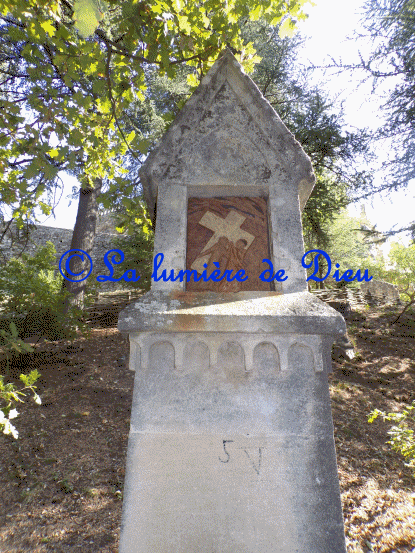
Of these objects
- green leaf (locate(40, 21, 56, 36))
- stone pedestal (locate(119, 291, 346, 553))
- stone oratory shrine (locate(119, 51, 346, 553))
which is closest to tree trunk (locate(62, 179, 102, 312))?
green leaf (locate(40, 21, 56, 36))

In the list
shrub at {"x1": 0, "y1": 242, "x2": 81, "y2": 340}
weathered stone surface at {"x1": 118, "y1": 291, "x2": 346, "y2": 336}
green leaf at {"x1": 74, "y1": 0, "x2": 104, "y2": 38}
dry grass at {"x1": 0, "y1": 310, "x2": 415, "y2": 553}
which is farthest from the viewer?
shrub at {"x1": 0, "y1": 242, "x2": 81, "y2": 340}

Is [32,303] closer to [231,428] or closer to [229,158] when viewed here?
[229,158]

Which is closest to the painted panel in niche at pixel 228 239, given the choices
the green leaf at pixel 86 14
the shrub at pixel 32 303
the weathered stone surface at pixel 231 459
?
the weathered stone surface at pixel 231 459

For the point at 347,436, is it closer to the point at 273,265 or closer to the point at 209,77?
the point at 273,265

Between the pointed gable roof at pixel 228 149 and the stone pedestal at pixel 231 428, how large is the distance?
2.50ft

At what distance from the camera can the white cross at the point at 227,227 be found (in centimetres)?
221

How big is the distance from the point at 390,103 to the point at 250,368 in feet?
29.7

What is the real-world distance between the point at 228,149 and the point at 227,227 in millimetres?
518

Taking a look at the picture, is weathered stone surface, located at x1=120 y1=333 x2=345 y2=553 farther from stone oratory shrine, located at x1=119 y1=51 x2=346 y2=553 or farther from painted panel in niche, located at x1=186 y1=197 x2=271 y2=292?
painted panel in niche, located at x1=186 y1=197 x2=271 y2=292

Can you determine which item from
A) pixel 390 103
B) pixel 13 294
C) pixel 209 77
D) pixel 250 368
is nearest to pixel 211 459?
pixel 250 368

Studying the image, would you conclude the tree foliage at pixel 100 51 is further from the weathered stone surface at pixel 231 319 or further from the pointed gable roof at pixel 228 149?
the weathered stone surface at pixel 231 319

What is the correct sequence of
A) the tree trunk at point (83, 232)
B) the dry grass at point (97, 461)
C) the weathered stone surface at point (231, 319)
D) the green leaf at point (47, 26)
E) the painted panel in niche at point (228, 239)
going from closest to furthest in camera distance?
the weathered stone surface at point (231, 319), the painted panel in niche at point (228, 239), the green leaf at point (47, 26), the dry grass at point (97, 461), the tree trunk at point (83, 232)

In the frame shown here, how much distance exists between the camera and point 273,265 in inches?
83.4

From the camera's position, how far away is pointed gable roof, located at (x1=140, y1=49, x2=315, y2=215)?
2201 mm
